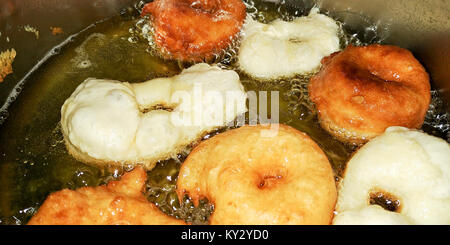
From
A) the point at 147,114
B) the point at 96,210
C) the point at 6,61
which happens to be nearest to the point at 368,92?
the point at 147,114

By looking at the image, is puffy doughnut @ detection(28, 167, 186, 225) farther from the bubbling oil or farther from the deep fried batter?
the deep fried batter

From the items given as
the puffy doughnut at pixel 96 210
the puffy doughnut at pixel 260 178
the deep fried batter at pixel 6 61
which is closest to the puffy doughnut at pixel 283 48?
the puffy doughnut at pixel 260 178

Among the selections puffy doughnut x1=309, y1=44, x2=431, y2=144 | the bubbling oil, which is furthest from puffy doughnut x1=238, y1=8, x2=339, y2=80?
puffy doughnut x1=309, y1=44, x2=431, y2=144

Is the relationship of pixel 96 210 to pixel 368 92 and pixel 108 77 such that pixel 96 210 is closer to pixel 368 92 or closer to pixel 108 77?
pixel 108 77

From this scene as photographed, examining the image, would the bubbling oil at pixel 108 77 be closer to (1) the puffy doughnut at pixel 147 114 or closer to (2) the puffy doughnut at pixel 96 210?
(1) the puffy doughnut at pixel 147 114

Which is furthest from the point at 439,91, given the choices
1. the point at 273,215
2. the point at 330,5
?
the point at 273,215
